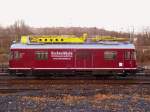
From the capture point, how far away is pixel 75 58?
1337 inches

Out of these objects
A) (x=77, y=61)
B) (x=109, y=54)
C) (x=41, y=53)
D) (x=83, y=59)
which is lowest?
(x=77, y=61)

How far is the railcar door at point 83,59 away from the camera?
33.9 metres

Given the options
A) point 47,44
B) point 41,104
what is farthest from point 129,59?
point 41,104

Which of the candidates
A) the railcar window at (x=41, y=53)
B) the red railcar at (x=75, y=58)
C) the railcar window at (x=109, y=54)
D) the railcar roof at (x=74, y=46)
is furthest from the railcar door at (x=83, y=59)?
the railcar window at (x=41, y=53)

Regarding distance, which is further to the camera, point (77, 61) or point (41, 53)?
point (41, 53)

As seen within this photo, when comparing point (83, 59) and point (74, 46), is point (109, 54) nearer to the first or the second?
point (83, 59)

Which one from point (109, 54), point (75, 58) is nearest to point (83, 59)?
point (75, 58)

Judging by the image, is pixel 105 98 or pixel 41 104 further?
pixel 105 98

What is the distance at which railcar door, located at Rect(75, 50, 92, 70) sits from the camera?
3394 cm

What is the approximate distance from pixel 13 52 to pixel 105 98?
16172mm

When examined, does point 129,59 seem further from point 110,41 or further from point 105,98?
point 105,98

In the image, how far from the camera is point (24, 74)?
34.1 meters

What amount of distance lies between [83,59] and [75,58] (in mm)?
679

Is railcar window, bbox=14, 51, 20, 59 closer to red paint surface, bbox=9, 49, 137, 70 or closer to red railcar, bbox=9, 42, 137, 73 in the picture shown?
red railcar, bbox=9, 42, 137, 73
